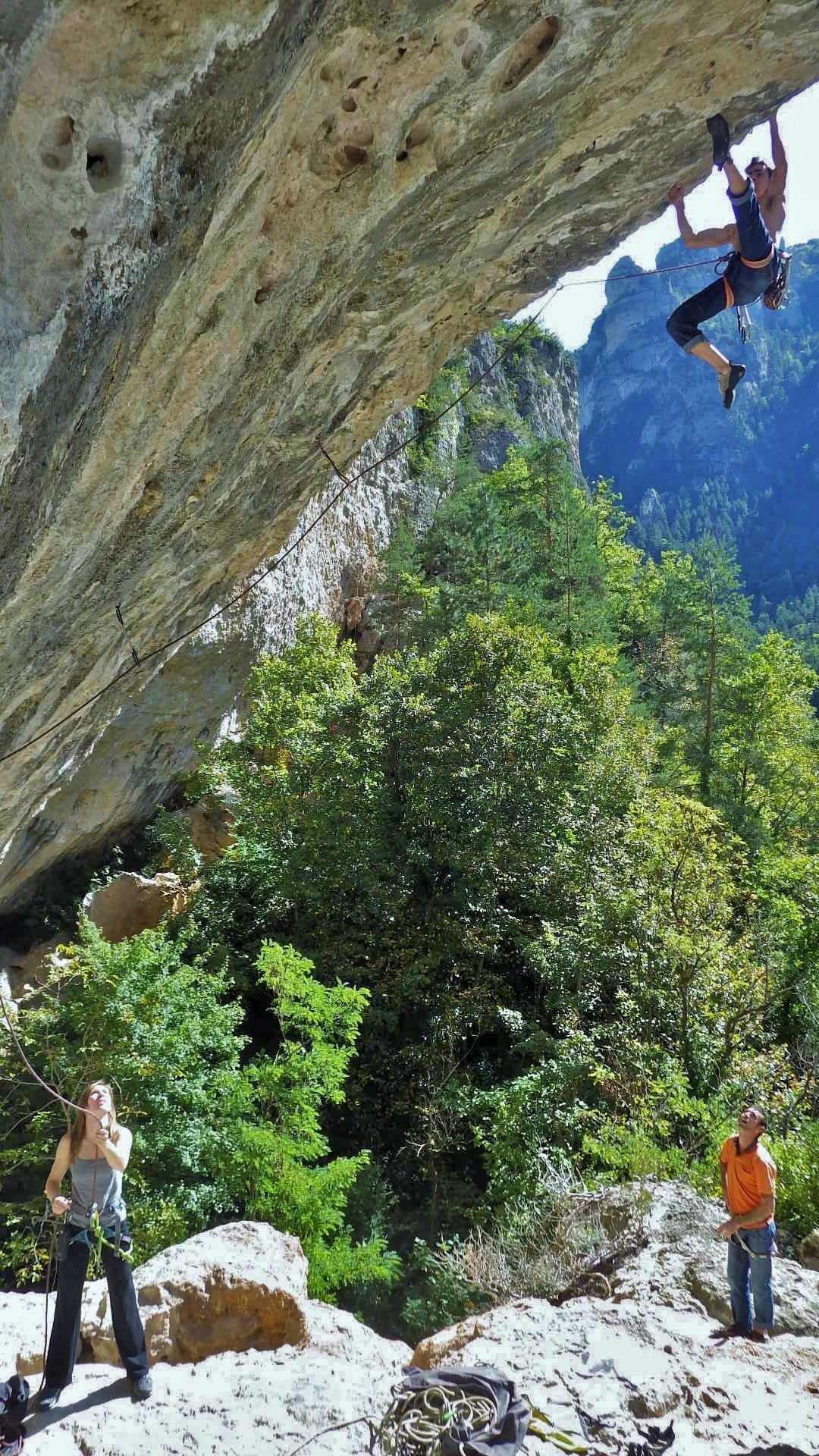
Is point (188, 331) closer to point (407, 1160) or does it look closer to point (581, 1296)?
point (581, 1296)

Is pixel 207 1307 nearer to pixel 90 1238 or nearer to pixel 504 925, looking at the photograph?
pixel 90 1238

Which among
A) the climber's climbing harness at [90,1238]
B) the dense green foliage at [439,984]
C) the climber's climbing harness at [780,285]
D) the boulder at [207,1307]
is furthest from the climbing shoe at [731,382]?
the boulder at [207,1307]

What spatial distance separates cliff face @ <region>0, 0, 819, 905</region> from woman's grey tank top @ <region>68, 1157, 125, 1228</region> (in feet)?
8.35

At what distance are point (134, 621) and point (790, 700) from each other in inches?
862

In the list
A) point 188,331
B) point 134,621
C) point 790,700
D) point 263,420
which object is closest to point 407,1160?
point 134,621

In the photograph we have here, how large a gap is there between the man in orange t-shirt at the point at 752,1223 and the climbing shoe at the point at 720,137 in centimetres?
526

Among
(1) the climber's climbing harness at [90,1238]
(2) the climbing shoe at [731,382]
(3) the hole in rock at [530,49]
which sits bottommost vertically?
(1) the climber's climbing harness at [90,1238]

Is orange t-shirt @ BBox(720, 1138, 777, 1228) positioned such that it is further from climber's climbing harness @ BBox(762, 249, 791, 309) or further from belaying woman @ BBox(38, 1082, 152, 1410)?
climber's climbing harness @ BBox(762, 249, 791, 309)

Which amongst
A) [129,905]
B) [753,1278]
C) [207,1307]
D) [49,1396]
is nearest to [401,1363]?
[207,1307]

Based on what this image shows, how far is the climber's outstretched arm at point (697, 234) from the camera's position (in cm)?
481

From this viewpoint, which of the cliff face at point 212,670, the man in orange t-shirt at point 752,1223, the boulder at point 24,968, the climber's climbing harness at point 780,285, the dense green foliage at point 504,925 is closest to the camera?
the climber's climbing harness at point 780,285

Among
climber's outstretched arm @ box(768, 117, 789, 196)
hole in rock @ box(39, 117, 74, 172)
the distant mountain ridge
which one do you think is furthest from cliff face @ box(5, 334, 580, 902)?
the distant mountain ridge

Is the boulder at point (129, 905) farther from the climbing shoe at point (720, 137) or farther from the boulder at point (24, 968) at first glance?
the climbing shoe at point (720, 137)

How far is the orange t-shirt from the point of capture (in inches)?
202
